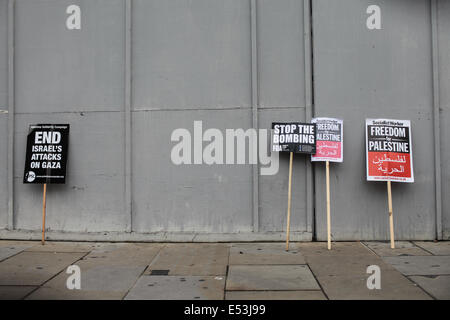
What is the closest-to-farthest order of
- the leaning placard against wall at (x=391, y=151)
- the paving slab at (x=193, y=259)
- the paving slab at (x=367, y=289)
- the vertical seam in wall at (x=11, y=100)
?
the paving slab at (x=367, y=289) → the paving slab at (x=193, y=259) → the leaning placard against wall at (x=391, y=151) → the vertical seam in wall at (x=11, y=100)

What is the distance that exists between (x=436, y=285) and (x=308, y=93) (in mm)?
3875

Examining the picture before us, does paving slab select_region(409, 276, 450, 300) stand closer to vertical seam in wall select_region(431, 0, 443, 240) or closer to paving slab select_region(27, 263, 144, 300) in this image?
vertical seam in wall select_region(431, 0, 443, 240)

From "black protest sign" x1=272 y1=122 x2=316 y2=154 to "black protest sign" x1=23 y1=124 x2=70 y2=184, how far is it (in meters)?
4.07

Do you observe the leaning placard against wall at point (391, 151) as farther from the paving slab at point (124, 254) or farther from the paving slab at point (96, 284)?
the paving slab at point (96, 284)

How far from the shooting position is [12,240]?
752 centimetres

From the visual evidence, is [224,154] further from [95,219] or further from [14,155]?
[14,155]

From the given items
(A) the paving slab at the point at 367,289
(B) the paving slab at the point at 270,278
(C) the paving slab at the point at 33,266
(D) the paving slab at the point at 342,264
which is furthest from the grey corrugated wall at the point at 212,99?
(A) the paving slab at the point at 367,289

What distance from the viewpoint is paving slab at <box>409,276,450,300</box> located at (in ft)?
14.9

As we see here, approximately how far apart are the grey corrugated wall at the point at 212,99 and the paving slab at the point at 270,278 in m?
1.61

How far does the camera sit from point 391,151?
22.9 ft

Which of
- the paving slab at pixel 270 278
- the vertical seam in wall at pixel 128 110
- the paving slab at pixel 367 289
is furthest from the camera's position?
the vertical seam in wall at pixel 128 110

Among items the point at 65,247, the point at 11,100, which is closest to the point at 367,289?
the point at 65,247

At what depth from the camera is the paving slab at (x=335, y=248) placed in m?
6.49
